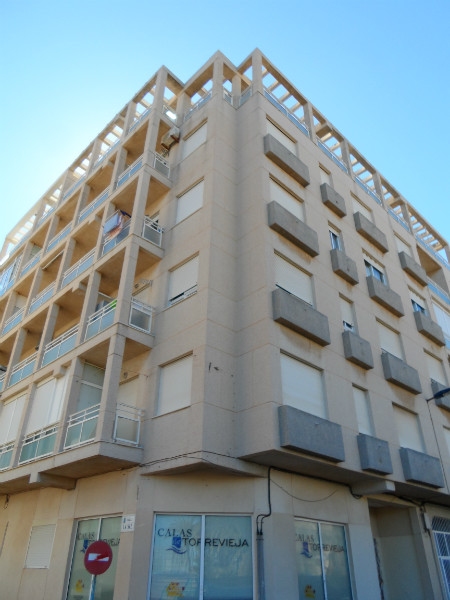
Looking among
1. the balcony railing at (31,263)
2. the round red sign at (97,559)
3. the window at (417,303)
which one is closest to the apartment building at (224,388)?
the round red sign at (97,559)

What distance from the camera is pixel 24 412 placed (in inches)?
560

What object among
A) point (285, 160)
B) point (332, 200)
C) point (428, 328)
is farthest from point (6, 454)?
point (428, 328)

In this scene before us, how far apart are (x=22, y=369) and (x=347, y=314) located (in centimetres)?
1165

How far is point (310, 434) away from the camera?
1023 cm

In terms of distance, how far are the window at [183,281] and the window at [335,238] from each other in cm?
574

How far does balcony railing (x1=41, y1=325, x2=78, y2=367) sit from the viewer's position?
13.8 m

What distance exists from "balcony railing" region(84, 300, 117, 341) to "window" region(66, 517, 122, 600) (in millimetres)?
4958

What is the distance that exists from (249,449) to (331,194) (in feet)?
35.5

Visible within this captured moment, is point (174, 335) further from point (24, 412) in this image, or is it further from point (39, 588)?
point (39, 588)

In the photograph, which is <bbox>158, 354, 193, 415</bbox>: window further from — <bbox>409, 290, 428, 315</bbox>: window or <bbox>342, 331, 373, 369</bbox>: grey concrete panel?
<bbox>409, 290, 428, 315</bbox>: window

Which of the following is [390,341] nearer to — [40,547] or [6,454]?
[40,547]

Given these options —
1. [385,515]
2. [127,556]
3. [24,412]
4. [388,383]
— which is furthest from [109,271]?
[385,515]

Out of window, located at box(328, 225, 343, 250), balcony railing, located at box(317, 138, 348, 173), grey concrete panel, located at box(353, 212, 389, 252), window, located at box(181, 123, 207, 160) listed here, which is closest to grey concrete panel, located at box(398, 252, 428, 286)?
grey concrete panel, located at box(353, 212, 389, 252)

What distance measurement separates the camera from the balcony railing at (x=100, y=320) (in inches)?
495
